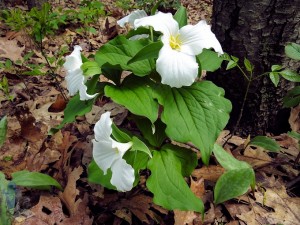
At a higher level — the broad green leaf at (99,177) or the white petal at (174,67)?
the white petal at (174,67)

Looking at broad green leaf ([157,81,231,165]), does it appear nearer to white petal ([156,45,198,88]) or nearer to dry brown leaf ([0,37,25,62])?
white petal ([156,45,198,88])

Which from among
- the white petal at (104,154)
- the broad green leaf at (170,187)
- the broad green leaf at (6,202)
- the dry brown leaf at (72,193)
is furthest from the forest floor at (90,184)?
the white petal at (104,154)

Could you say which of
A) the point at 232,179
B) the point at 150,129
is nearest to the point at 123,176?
the point at 150,129

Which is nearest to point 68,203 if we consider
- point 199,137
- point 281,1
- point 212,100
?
point 199,137

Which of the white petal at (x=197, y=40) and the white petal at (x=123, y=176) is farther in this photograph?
the white petal at (x=197, y=40)

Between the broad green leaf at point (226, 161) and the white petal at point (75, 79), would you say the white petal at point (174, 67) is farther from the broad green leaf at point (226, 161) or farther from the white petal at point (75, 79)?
the broad green leaf at point (226, 161)
